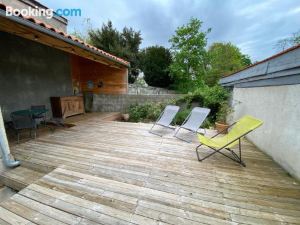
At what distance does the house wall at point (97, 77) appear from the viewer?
25.1 ft

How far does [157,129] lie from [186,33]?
42.3 ft

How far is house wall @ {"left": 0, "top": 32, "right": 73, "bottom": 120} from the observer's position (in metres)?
4.59

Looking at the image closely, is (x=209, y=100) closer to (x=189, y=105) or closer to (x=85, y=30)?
(x=189, y=105)

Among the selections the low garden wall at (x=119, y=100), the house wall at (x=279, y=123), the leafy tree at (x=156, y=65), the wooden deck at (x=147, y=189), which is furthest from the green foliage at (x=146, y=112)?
the leafy tree at (x=156, y=65)

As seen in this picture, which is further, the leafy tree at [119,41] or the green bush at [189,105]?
the leafy tree at [119,41]

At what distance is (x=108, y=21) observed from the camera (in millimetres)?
14328

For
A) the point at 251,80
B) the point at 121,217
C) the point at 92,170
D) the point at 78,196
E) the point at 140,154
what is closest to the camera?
the point at 121,217

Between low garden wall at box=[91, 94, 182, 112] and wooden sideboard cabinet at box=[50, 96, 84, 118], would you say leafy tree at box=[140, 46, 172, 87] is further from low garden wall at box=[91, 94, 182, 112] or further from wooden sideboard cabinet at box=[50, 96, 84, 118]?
wooden sideboard cabinet at box=[50, 96, 84, 118]

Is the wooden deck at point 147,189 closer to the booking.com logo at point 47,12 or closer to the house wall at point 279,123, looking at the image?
the house wall at point 279,123

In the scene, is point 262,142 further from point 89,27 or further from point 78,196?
point 89,27

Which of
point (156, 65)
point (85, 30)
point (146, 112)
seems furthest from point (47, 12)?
point (85, 30)

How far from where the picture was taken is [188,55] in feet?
48.7

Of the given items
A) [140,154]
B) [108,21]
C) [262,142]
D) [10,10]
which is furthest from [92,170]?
[108,21]

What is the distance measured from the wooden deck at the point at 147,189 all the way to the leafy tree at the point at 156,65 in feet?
41.3
